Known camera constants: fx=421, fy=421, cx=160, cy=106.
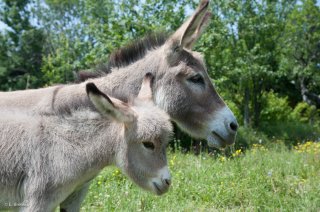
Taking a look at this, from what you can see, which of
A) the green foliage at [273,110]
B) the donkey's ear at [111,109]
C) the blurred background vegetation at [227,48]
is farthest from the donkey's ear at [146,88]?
the green foliage at [273,110]

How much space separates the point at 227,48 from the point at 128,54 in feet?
51.8

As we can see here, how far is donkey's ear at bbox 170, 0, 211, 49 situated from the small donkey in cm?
98

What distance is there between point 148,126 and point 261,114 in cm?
2444

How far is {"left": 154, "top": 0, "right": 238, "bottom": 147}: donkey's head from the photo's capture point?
13.1 ft

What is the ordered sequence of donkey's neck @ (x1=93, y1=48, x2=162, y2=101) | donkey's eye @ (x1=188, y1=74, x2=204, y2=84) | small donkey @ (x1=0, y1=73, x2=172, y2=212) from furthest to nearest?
donkey's eye @ (x1=188, y1=74, x2=204, y2=84), donkey's neck @ (x1=93, y1=48, x2=162, y2=101), small donkey @ (x1=0, y1=73, x2=172, y2=212)

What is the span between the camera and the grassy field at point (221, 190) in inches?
209

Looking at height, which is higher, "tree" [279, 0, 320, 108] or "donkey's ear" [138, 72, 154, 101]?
"donkey's ear" [138, 72, 154, 101]

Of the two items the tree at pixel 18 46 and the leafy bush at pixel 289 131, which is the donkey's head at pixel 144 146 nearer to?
the leafy bush at pixel 289 131

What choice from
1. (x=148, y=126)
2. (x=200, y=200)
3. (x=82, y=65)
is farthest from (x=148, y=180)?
(x=82, y=65)

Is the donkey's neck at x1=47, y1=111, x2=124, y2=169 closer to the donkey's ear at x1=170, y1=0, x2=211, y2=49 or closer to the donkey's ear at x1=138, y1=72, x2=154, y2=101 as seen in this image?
the donkey's ear at x1=138, y1=72, x2=154, y2=101

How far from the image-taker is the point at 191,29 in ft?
13.9

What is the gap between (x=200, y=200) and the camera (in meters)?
5.72

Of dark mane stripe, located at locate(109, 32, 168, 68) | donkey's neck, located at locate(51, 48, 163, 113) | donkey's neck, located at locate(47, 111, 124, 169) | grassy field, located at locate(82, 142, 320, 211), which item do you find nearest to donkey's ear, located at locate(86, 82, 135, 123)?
donkey's neck, located at locate(47, 111, 124, 169)

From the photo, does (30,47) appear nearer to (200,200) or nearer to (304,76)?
(304,76)
